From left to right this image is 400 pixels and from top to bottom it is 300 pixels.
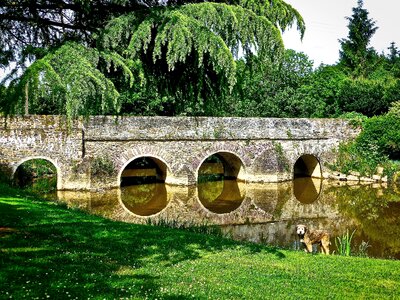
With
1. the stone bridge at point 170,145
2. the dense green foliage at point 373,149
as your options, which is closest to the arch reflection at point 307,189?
the stone bridge at point 170,145

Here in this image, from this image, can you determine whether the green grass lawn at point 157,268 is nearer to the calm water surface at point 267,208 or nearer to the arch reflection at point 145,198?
the calm water surface at point 267,208

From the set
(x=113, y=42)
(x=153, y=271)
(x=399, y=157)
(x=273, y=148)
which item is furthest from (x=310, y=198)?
(x=113, y=42)

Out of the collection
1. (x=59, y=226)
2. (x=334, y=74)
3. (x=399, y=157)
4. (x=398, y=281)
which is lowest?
(x=398, y=281)

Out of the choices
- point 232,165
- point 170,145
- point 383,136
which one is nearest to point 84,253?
point 170,145

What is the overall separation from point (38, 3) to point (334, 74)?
1361 inches

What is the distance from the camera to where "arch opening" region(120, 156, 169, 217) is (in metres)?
18.2

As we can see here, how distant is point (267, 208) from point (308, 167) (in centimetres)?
998

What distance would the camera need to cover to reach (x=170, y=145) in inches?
858

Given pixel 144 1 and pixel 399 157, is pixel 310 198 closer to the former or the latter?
pixel 399 157

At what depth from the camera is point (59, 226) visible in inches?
341

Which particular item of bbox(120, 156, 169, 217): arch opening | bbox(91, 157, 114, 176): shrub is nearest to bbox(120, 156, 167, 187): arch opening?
bbox(120, 156, 169, 217): arch opening

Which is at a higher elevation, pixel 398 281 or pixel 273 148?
pixel 273 148

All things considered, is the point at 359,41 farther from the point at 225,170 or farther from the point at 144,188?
the point at 144,188

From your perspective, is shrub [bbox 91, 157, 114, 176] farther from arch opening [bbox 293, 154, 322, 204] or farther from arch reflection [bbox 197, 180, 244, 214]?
arch opening [bbox 293, 154, 322, 204]
